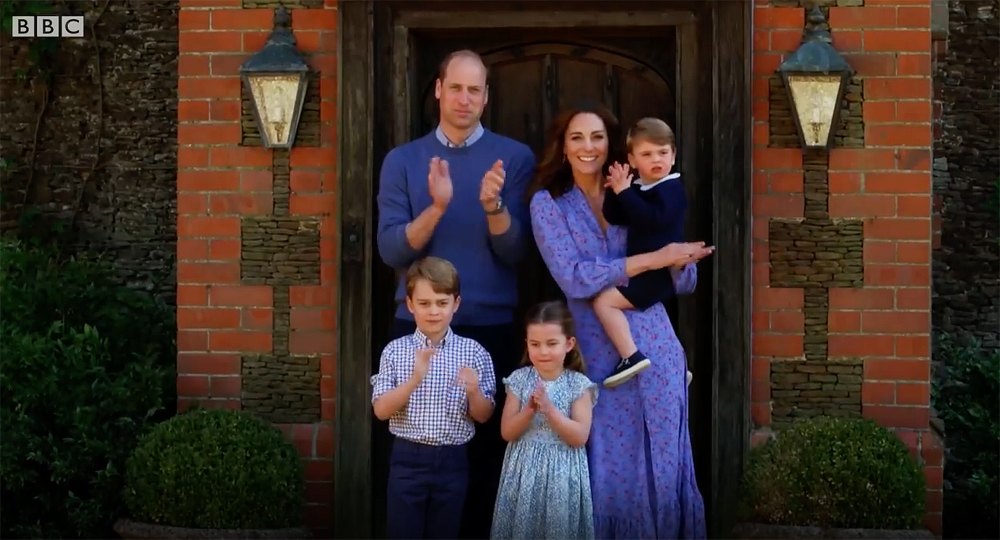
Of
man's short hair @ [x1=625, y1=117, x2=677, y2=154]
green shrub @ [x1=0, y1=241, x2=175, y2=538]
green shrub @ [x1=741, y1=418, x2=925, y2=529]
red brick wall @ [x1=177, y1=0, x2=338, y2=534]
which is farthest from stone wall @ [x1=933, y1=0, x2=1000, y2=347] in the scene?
green shrub @ [x1=0, y1=241, x2=175, y2=538]

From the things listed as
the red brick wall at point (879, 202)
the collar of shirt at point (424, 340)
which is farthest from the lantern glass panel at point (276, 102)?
the red brick wall at point (879, 202)

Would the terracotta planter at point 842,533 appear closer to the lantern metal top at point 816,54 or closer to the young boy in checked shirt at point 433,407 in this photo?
the young boy in checked shirt at point 433,407

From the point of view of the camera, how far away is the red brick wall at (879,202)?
5.09 metres

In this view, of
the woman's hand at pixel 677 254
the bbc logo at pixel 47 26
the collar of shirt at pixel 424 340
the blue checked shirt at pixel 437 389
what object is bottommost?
the blue checked shirt at pixel 437 389

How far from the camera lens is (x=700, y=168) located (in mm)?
5238

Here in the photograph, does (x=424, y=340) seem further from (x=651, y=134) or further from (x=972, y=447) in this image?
(x=972, y=447)

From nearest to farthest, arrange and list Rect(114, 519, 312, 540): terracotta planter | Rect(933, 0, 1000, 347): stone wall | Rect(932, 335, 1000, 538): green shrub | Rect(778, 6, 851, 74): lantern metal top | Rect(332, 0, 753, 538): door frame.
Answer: Rect(114, 519, 312, 540): terracotta planter, Rect(778, 6, 851, 74): lantern metal top, Rect(332, 0, 753, 538): door frame, Rect(932, 335, 1000, 538): green shrub, Rect(933, 0, 1000, 347): stone wall

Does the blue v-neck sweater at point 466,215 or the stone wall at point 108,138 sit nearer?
the blue v-neck sweater at point 466,215

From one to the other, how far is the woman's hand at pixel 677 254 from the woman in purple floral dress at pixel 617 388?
0.02 m

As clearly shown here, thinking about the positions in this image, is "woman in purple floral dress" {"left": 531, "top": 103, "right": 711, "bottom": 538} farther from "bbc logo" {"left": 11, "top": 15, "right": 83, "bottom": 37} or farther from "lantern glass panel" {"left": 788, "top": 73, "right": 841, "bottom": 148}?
"bbc logo" {"left": 11, "top": 15, "right": 83, "bottom": 37}

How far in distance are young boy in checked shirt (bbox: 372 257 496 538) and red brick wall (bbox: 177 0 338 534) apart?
0.92 m

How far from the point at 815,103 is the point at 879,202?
1.58ft

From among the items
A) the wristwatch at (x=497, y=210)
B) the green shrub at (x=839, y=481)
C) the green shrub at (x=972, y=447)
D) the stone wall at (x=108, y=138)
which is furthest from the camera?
the stone wall at (x=108, y=138)

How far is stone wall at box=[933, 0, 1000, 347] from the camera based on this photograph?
789cm
